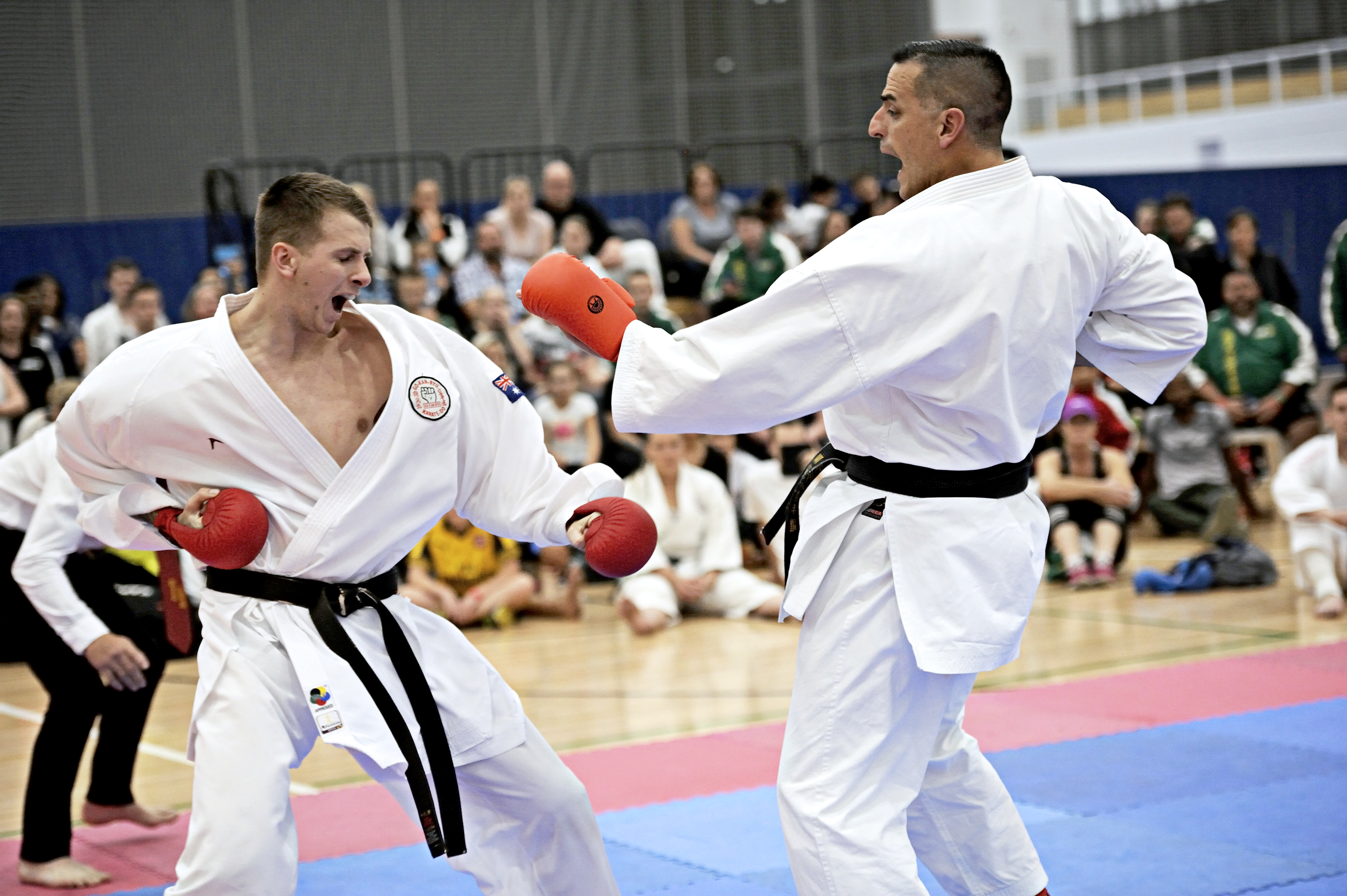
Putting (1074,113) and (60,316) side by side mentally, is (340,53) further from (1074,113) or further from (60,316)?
(1074,113)

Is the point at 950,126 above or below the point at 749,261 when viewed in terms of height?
below

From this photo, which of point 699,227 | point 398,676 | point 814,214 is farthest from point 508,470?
point 814,214

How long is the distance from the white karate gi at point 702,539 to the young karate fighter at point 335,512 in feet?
16.6

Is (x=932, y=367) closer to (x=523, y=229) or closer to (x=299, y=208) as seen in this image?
(x=299, y=208)

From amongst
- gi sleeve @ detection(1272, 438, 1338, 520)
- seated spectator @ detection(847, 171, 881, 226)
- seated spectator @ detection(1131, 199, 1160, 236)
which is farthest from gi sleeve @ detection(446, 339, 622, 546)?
seated spectator @ detection(1131, 199, 1160, 236)

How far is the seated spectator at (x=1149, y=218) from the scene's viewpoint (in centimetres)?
1154

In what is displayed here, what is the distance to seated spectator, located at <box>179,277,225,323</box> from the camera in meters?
8.44

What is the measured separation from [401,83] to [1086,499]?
8.19m

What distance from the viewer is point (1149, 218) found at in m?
11.7

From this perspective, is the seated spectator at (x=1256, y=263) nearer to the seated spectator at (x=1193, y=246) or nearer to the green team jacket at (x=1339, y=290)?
the seated spectator at (x=1193, y=246)

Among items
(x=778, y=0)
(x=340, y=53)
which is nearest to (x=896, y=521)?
(x=340, y=53)

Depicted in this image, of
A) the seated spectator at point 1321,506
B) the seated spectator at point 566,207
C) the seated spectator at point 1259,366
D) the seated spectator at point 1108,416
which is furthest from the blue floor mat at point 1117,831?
the seated spectator at point 566,207

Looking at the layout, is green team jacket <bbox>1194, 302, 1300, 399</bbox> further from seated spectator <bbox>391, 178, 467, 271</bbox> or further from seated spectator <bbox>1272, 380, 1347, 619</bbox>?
seated spectator <bbox>391, 178, 467, 271</bbox>

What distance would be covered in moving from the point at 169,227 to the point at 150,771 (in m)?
7.04
